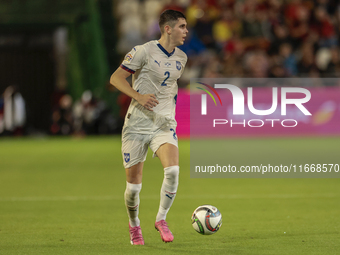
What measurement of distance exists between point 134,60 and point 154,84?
0.30m

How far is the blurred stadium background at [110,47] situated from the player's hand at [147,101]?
11792mm

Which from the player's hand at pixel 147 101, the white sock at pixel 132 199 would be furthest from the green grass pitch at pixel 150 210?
the player's hand at pixel 147 101

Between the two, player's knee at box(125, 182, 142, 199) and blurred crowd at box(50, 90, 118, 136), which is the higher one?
player's knee at box(125, 182, 142, 199)

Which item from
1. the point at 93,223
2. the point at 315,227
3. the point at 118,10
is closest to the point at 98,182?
the point at 93,223

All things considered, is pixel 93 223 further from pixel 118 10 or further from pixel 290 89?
pixel 118 10

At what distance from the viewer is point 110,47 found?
64.1 ft

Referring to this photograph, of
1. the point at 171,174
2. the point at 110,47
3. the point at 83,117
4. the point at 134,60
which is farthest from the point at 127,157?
the point at 110,47

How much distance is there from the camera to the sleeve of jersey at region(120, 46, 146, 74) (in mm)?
5285

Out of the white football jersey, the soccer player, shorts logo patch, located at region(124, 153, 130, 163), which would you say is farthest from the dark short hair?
shorts logo patch, located at region(124, 153, 130, 163)

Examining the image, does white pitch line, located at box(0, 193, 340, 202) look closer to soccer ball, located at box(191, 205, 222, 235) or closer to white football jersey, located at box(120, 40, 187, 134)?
soccer ball, located at box(191, 205, 222, 235)

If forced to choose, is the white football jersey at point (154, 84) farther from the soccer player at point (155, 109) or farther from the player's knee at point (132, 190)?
the player's knee at point (132, 190)

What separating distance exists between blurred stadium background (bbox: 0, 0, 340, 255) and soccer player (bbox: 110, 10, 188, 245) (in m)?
0.54

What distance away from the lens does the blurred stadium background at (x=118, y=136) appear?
5820 mm

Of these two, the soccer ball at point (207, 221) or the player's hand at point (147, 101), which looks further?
the soccer ball at point (207, 221)
